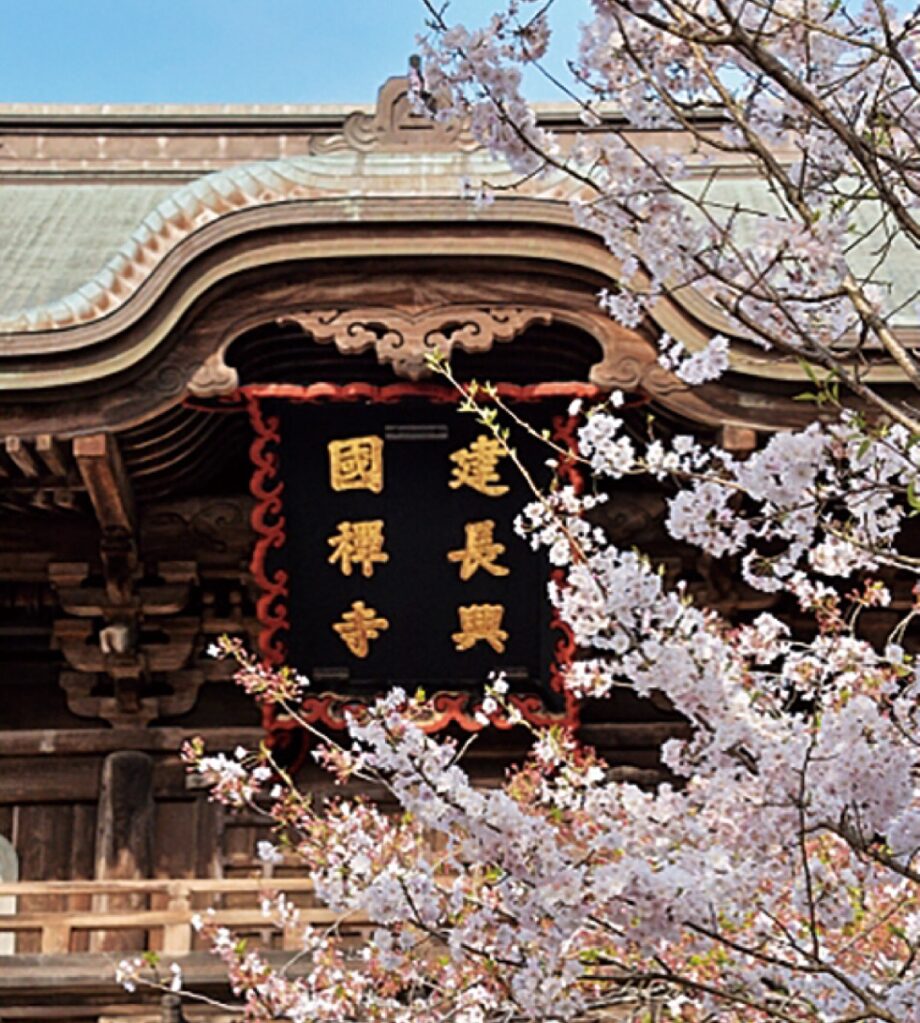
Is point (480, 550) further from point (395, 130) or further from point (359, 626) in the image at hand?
point (395, 130)

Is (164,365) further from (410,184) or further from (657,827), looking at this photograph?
(657,827)

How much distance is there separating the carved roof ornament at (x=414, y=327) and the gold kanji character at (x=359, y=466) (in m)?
0.52

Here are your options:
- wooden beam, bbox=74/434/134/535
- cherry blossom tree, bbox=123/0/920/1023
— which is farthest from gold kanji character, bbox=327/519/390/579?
cherry blossom tree, bbox=123/0/920/1023

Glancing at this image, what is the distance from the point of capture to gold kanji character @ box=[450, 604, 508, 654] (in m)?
8.40

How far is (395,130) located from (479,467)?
2.50 metres

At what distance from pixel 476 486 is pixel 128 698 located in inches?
86.7

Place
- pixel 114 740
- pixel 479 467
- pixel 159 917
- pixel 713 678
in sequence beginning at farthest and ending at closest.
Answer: pixel 114 740 → pixel 479 467 → pixel 159 917 → pixel 713 678

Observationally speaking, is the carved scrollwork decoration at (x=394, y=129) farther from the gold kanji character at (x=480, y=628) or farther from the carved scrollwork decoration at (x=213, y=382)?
the gold kanji character at (x=480, y=628)

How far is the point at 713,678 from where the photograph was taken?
3926 millimetres

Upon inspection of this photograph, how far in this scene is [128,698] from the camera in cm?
892

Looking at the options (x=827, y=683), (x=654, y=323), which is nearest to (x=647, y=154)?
(x=827, y=683)

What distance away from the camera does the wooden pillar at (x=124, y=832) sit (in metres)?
8.31

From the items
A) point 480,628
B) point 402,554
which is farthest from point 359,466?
point 480,628

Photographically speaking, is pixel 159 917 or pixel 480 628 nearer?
pixel 159 917
